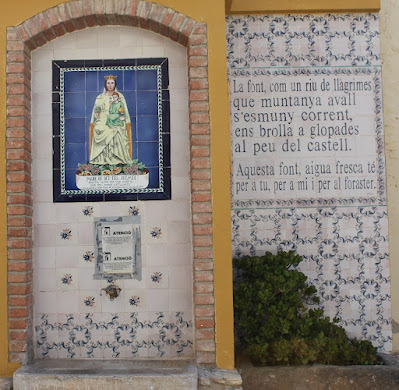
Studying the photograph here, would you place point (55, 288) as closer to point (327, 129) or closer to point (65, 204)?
point (65, 204)

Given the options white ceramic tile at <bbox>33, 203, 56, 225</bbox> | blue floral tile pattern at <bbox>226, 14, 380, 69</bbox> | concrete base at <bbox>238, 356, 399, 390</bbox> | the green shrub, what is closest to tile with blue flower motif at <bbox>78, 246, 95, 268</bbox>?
white ceramic tile at <bbox>33, 203, 56, 225</bbox>

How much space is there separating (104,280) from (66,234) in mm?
498

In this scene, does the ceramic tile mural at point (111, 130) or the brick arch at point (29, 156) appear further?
the ceramic tile mural at point (111, 130)

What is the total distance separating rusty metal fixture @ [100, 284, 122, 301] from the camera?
3.66 meters

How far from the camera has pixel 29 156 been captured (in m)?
3.67

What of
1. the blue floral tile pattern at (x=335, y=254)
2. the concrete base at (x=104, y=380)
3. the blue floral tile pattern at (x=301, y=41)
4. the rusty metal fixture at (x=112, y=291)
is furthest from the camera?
→ the blue floral tile pattern at (x=301, y=41)

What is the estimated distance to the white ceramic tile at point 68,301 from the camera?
3.71 m

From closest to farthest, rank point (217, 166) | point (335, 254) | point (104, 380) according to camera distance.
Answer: point (104, 380), point (217, 166), point (335, 254)

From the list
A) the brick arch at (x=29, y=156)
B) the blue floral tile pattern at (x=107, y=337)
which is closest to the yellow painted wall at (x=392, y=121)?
the brick arch at (x=29, y=156)

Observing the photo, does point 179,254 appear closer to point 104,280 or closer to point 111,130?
point 104,280

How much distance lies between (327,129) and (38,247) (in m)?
2.92

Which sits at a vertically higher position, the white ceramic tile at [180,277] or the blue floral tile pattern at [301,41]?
the blue floral tile pattern at [301,41]

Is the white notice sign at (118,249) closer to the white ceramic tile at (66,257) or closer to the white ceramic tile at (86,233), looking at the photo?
the white ceramic tile at (86,233)

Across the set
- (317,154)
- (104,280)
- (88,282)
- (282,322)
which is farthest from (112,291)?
(317,154)
